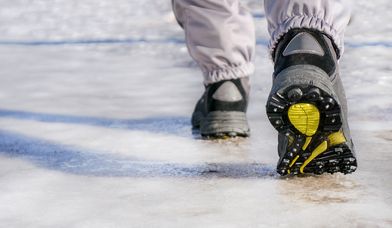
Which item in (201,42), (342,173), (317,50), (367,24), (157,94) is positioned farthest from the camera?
(367,24)

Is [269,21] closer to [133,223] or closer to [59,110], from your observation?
[133,223]

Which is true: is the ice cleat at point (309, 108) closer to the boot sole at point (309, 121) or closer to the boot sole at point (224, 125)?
the boot sole at point (309, 121)

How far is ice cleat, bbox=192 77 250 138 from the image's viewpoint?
2.90 metres

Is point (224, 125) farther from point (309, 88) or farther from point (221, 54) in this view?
point (309, 88)

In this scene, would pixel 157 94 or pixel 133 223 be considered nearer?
pixel 133 223

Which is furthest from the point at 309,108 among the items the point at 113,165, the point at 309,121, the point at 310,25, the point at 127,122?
the point at 127,122

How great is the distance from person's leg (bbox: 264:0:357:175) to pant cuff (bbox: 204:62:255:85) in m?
0.67

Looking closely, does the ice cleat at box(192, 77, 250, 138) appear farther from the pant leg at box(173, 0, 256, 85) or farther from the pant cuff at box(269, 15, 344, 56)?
the pant cuff at box(269, 15, 344, 56)

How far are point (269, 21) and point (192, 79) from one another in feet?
6.57

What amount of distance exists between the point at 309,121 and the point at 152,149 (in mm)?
833

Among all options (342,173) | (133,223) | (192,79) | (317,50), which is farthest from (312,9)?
(192,79)

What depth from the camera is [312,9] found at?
7.10 ft

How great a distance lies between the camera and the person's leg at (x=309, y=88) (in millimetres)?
2035

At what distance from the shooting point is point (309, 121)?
2.06 meters
